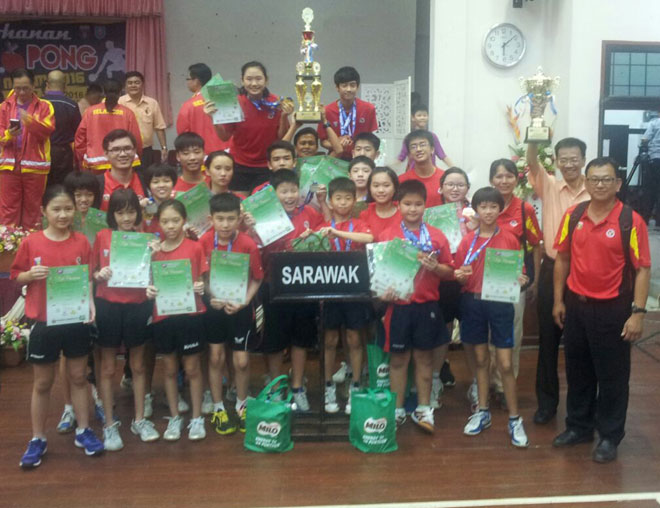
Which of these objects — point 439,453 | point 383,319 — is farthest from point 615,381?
point 383,319

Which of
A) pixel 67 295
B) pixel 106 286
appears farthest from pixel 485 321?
pixel 67 295

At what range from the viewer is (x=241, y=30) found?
9.62 metres

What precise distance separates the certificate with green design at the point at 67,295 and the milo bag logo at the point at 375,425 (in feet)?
4.93

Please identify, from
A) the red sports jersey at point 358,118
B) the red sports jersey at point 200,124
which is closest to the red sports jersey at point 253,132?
the red sports jersey at point 358,118

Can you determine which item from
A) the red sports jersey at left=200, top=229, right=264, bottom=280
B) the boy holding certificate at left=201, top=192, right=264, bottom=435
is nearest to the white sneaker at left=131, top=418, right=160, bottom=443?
the boy holding certificate at left=201, top=192, right=264, bottom=435

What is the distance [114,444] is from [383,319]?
5.17 ft

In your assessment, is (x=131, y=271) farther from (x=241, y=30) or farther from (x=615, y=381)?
(x=241, y=30)

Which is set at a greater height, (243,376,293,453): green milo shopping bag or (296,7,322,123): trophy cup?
(296,7,322,123): trophy cup

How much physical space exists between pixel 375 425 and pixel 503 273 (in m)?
1.03

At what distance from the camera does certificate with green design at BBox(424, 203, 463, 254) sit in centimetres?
405

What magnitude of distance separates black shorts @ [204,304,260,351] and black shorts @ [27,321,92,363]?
0.64 meters

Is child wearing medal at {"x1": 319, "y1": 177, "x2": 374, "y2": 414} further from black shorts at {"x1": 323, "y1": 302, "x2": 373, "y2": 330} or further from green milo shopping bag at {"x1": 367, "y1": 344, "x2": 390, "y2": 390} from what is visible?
green milo shopping bag at {"x1": 367, "y1": 344, "x2": 390, "y2": 390}

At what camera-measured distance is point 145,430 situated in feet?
12.9

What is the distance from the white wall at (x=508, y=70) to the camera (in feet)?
23.6
